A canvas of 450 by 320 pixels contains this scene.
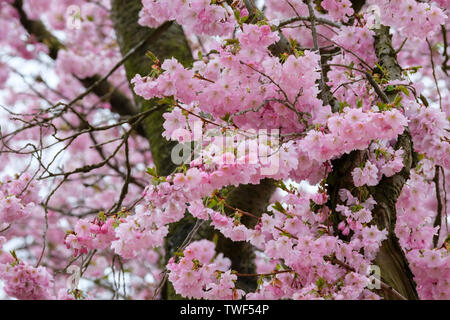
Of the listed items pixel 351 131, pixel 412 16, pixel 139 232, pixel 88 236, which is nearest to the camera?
pixel 351 131

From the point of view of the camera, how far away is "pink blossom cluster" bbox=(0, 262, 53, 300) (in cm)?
224

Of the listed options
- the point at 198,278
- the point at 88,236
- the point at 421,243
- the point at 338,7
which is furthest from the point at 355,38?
the point at 88,236

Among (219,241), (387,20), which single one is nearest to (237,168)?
(387,20)

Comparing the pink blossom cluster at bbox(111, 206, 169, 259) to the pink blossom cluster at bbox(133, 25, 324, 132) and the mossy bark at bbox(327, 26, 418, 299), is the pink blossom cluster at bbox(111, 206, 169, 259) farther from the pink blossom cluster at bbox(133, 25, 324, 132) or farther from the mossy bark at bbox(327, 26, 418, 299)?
the mossy bark at bbox(327, 26, 418, 299)

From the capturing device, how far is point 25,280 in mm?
2266

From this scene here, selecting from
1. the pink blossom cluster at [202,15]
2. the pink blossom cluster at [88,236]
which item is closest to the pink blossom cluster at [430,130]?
the pink blossom cluster at [202,15]

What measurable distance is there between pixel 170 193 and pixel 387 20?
1.40m

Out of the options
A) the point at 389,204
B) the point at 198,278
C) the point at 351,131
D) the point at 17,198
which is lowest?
the point at 198,278

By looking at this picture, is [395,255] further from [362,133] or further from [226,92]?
[226,92]

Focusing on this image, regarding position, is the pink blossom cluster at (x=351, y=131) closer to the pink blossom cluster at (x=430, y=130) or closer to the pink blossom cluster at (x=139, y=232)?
the pink blossom cluster at (x=430, y=130)

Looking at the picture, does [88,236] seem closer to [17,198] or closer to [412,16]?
[17,198]

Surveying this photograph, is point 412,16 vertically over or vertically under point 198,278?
over

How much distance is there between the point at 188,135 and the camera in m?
2.03

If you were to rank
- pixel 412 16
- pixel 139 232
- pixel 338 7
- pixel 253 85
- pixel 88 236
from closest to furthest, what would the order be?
pixel 139 232 → pixel 253 85 → pixel 88 236 → pixel 412 16 → pixel 338 7
